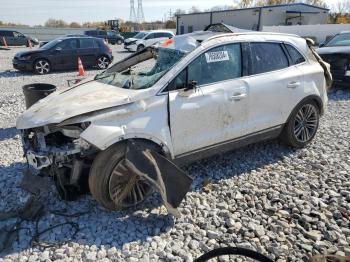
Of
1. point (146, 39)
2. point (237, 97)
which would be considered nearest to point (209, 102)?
point (237, 97)

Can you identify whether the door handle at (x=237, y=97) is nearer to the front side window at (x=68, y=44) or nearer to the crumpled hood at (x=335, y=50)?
the crumpled hood at (x=335, y=50)

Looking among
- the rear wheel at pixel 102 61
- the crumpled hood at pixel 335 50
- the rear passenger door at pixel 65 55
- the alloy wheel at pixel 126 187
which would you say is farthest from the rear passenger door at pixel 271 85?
the rear wheel at pixel 102 61

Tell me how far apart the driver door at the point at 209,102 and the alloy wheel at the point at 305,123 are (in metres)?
1.17

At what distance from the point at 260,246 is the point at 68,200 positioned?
215 centimetres

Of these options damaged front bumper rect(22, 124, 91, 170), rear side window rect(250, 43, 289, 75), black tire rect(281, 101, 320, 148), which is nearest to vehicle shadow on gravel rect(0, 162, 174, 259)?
damaged front bumper rect(22, 124, 91, 170)

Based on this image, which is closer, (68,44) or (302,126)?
(302,126)

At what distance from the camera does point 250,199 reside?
3.88m

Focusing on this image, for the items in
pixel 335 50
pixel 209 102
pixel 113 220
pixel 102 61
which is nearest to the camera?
pixel 113 220

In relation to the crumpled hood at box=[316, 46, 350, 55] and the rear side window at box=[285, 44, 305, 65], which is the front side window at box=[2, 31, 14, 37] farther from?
the rear side window at box=[285, 44, 305, 65]

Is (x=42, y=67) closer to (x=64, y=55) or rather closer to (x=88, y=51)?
(x=64, y=55)

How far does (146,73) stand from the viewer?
417 cm

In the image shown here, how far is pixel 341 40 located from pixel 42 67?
11496 millimetres

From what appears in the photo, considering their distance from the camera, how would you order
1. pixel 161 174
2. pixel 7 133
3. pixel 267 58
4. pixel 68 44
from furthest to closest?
1. pixel 68 44
2. pixel 7 133
3. pixel 267 58
4. pixel 161 174

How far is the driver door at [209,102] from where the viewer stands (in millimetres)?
3771
